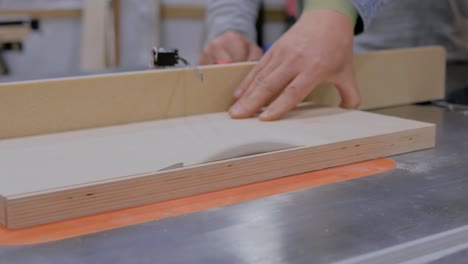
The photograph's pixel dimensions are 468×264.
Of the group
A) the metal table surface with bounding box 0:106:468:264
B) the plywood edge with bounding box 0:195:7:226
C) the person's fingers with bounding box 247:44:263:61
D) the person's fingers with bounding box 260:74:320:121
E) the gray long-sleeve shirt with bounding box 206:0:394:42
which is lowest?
the metal table surface with bounding box 0:106:468:264

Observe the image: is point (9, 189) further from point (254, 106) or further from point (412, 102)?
point (412, 102)

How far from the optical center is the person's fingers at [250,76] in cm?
130

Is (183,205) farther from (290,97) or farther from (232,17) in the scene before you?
(232,17)

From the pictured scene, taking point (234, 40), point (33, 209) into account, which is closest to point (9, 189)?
point (33, 209)

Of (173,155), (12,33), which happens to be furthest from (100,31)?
(173,155)

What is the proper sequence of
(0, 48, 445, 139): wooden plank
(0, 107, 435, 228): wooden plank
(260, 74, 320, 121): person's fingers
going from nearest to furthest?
(0, 107, 435, 228): wooden plank, (0, 48, 445, 139): wooden plank, (260, 74, 320, 121): person's fingers

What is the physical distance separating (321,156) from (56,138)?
0.44 m

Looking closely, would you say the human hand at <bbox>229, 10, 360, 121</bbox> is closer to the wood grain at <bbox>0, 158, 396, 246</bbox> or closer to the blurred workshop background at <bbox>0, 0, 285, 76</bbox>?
the wood grain at <bbox>0, 158, 396, 246</bbox>

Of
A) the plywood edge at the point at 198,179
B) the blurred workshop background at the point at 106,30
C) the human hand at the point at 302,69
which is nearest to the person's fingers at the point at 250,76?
the human hand at the point at 302,69

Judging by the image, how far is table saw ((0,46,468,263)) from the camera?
0.71 meters

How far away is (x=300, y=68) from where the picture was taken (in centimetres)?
127

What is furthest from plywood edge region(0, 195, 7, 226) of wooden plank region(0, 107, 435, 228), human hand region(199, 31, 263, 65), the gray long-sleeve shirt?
the gray long-sleeve shirt

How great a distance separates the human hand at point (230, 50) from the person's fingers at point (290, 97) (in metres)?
0.56

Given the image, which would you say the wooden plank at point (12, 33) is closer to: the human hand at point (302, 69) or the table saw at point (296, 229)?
the human hand at point (302, 69)
